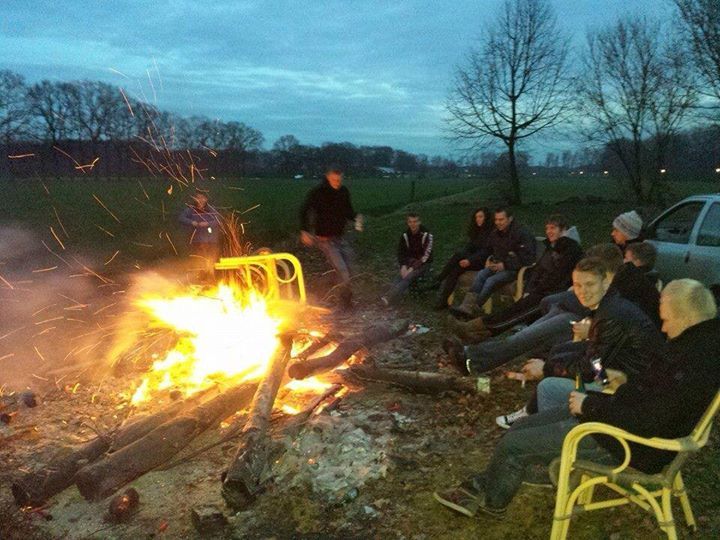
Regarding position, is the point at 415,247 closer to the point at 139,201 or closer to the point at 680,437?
the point at 680,437

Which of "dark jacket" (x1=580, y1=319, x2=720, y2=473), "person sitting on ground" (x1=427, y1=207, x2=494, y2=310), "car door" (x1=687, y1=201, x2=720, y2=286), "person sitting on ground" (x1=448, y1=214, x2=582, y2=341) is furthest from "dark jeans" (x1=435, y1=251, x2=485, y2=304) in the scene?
"dark jacket" (x1=580, y1=319, x2=720, y2=473)

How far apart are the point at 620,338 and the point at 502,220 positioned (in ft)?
14.2

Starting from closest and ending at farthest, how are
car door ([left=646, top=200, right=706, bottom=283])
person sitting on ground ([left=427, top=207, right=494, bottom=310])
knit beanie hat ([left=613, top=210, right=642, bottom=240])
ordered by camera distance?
knit beanie hat ([left=613, top=210, right=642, bottom=240]) < car door ([left=646, top=200, right=706, bottom=283]) < person sitting on ground ([left=427, top=207, right=494, bottom=310])

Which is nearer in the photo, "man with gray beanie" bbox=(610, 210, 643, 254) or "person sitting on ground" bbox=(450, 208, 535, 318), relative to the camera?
"man with gray beanie" bbox=(610, 210, 643, 254)

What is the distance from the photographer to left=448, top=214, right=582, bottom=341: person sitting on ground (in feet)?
20.8

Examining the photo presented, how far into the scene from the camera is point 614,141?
2303 centimetres

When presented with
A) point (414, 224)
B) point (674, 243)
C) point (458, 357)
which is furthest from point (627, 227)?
point (414, 224)

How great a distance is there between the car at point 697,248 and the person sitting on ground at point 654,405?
4872mm

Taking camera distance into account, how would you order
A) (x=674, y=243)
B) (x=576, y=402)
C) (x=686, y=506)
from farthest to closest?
(x=674, y=243), (x=686, y=506), (x=576, y=402)

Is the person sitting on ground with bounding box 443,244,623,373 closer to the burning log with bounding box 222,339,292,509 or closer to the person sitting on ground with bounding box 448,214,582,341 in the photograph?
the person sitting on ground with bounding box 448,214,582,341

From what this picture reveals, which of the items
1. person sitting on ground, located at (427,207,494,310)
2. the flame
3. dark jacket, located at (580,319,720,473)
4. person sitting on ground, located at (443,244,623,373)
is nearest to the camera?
dark jacket, located at (580,319,720,473)

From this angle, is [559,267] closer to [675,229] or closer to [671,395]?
[675,229]

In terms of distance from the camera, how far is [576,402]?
307 centimetres

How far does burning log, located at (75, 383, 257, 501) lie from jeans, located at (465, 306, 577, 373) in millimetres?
2358
